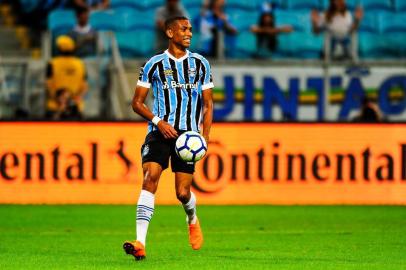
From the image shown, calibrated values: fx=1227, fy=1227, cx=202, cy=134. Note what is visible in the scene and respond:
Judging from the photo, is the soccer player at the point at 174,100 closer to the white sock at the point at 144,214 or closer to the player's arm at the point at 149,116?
the player's arm at the point at 149,116

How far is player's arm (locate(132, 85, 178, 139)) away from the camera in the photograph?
10.2 m

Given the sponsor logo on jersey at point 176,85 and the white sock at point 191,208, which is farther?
the white sock at point 191,208

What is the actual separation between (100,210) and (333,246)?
585 cm

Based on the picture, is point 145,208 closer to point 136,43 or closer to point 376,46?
point 136,43

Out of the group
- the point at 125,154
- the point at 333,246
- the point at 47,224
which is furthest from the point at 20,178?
the point at 333,246

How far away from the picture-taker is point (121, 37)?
A: 2106cm

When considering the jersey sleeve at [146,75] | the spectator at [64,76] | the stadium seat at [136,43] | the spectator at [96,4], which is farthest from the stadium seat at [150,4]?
the jersey sleeve at [146,75]

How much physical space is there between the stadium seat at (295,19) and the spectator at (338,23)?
0.35 m

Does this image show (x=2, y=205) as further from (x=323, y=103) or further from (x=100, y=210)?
(x=323, y=103)

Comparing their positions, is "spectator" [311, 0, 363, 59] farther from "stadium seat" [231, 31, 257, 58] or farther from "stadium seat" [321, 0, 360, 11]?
"stadium seat" [231, 31, 257, 58]

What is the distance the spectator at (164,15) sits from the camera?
1981 cm

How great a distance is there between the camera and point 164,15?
2028cm

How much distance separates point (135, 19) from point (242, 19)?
1882mm

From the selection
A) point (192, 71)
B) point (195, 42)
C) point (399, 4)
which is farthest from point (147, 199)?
point (399, 4)
